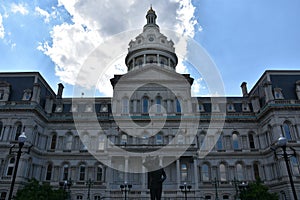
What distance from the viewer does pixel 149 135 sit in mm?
35344

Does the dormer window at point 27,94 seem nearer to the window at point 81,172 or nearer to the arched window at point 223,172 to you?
the window at point 81,172

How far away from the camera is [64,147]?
36.2 meters

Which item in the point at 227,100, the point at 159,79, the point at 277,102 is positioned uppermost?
the point at 159,79

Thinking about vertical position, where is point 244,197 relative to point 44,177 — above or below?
below

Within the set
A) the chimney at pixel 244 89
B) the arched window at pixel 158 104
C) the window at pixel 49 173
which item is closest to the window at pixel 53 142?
the window at pixel 49 173

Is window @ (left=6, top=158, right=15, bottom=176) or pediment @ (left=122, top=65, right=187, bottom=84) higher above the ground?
pediment @ (left=122, top=65, right=187, bottom=84)

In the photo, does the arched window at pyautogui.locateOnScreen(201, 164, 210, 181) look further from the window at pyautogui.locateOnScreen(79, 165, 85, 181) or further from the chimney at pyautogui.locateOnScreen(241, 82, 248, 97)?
the window at pyautogui.locateOnScreen(79, 165, 85, 181)

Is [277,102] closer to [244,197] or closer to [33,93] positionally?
[244,197]

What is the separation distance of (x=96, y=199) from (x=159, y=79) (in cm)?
1909

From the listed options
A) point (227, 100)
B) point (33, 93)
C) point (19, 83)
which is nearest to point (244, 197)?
point (227, 100)

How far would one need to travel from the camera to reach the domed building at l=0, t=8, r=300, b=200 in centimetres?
3119

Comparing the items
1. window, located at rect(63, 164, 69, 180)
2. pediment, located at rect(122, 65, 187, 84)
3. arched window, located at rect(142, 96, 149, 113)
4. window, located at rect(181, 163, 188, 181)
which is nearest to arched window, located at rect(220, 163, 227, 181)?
window, located at rect(181, 163, 188, 181)

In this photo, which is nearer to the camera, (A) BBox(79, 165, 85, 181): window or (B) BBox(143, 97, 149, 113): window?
(A) BBox(79, 165, 85, 181): window

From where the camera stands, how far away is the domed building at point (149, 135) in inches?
1228
